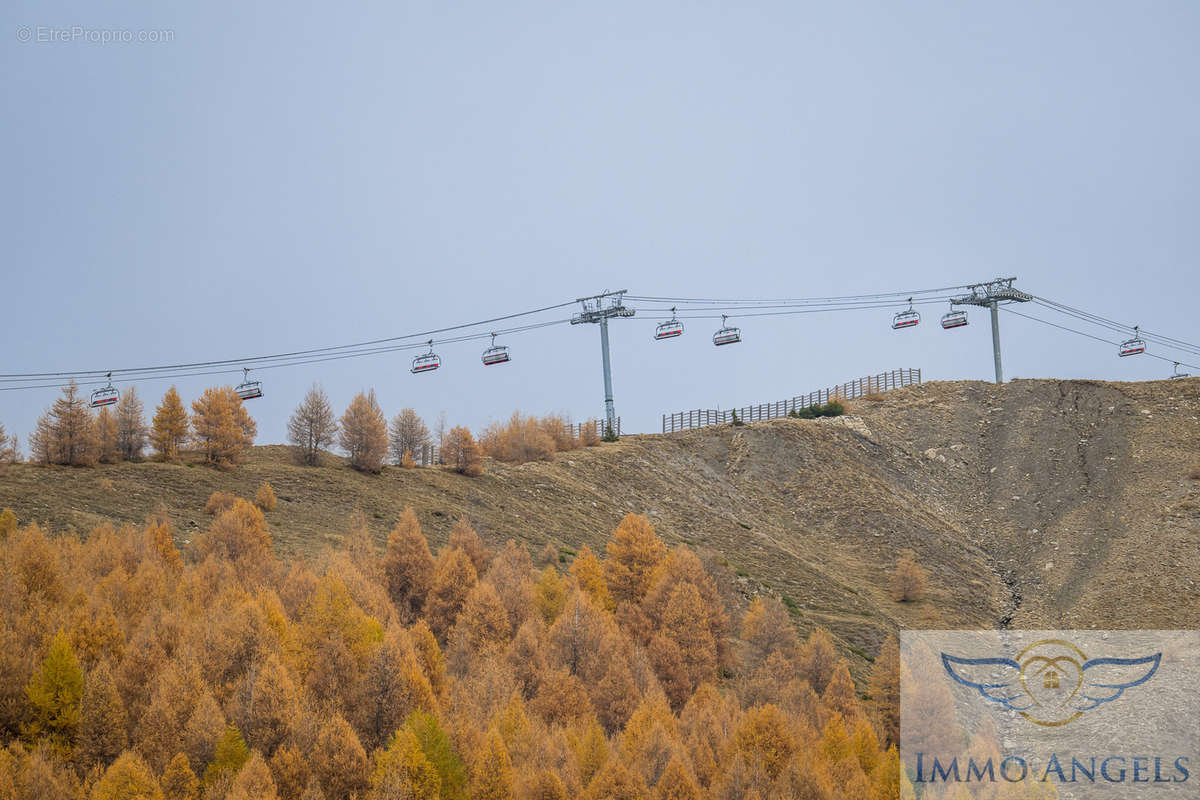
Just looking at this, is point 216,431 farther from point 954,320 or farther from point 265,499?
point 954,320

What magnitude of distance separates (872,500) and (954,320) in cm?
1764

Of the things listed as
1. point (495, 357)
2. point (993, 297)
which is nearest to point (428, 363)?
point (495, 357)

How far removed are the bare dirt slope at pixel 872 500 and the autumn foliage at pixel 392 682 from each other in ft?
19.4

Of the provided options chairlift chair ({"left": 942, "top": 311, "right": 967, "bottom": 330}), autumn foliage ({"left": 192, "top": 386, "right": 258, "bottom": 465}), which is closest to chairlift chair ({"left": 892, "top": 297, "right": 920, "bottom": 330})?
chairlift chair ({"left": 942, "top": 311, "right": 967, "bottom": 330})

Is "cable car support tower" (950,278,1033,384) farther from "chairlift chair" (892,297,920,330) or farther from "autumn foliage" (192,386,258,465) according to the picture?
"autumn foliage" (192,386,258,465)

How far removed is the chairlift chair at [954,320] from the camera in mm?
81188

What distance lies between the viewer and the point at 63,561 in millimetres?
40000

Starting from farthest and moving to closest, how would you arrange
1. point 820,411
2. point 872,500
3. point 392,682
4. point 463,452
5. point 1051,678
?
point 820,411, point 872,500, point 463,452, point 1051,678, point 392,682

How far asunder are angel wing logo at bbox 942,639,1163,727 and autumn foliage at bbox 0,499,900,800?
7755 millimetres

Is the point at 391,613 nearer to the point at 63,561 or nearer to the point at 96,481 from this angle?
the point at 63,561

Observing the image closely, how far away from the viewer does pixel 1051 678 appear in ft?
165

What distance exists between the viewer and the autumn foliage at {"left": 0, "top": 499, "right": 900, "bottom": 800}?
32.2 m

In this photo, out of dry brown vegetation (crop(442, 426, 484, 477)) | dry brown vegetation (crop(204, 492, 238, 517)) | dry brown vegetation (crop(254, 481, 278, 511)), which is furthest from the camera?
dry brown vegetation (crop(442, 426, 484, 477))

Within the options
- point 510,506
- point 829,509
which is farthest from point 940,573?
point 510,506
